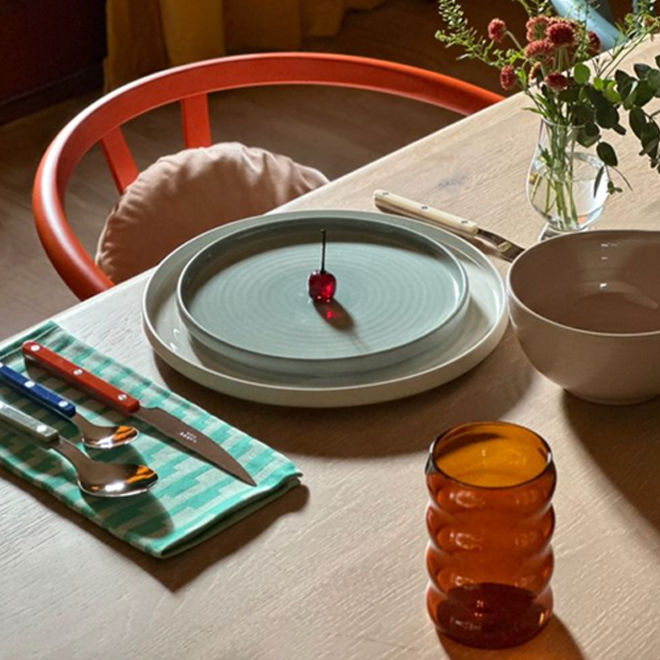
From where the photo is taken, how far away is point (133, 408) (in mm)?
983

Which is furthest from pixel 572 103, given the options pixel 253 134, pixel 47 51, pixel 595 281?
pixel 47 51

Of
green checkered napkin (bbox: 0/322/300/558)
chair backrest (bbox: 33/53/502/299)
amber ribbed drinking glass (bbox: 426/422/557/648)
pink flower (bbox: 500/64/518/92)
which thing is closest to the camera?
amber ribbed drinking glass (bbox: 426/422/557/648)

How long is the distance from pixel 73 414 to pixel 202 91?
82cm

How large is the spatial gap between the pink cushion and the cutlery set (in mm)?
575

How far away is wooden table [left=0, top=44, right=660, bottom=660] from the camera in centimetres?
78

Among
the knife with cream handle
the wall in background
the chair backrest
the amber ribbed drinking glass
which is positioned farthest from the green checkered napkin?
the wall in background

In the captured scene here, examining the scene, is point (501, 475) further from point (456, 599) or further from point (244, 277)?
point (244, 277)

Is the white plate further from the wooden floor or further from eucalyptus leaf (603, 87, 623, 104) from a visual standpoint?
the wooden floor

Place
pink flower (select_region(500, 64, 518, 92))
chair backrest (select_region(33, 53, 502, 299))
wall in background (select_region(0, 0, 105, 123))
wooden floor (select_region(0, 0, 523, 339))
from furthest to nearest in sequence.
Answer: wall in background (select_region(0, 0, 105, 123))
wooden floor (select_region(0, 0, 523, 339))
chair backrest (select_region(33, 53, 502, 299))
pink flower (select_region(500, 64, 518, 92))

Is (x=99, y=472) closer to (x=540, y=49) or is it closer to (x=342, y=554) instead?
(x=342, y=554)

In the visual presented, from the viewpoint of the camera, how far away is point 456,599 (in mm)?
778

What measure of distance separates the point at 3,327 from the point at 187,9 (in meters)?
1.39

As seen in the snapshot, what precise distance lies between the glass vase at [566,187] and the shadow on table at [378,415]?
0.21 meters

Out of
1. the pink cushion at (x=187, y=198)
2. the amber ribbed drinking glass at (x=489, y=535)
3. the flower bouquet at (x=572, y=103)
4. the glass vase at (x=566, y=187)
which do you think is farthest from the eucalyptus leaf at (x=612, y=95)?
the pink cushion at (x=187, y=198)
